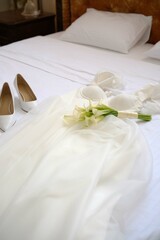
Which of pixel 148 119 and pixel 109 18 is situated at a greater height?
pixel 109 18

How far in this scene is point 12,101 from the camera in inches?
51.8

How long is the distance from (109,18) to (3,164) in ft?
5.52

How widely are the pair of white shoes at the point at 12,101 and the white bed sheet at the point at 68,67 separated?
0.03m

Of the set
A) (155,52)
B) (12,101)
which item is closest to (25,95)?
(12,101)

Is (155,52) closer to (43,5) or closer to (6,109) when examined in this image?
(6,109)

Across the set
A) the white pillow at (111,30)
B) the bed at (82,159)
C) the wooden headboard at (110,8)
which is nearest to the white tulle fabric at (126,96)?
the bed at (82,159)

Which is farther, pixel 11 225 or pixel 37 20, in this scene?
pixel 37 20

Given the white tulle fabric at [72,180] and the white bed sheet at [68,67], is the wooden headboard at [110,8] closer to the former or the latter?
Result: the white bed sheet at [68,67]

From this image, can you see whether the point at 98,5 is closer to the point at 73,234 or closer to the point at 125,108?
the point at 125,108

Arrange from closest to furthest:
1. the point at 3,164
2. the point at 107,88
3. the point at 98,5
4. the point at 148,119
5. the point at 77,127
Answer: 1. the point at 3,164
2. the point at 77,127
3. the point at 148,119
4. the point at 107,88
5. the point at 98,5

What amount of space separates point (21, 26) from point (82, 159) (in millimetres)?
Result: 2066

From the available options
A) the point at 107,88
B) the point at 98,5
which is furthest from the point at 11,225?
the point at 98,5

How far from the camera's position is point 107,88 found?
4.69 ft

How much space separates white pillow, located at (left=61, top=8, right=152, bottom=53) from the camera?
206cm
